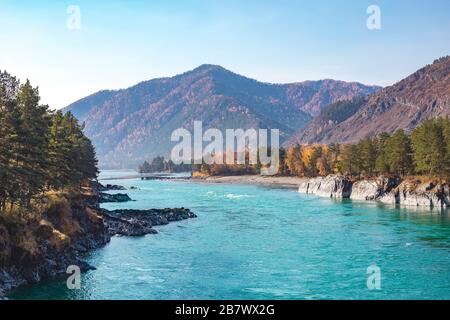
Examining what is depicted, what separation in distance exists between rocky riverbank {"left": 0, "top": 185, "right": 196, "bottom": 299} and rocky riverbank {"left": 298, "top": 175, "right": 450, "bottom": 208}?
7283cm

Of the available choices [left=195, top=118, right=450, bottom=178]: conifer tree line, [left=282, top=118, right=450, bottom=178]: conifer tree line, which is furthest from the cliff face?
[left=282, top=118, right=450, bottom=178]: conifer tree line

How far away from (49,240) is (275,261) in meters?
26.0

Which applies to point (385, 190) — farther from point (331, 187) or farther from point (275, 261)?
point (275, 261)

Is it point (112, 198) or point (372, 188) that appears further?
point (112, 198)

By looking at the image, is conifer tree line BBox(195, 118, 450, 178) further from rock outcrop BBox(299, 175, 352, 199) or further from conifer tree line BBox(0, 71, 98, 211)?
conifer tree line BBox(0, 71, 98, 211)

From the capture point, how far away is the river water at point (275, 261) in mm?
45250

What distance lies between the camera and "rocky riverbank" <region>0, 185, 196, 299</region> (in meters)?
47.1

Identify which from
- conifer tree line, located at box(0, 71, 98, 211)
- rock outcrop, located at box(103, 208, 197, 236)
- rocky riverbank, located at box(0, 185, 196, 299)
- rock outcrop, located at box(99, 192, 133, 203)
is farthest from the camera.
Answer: rock outcrop, located at box(99, 192, 133, 203)

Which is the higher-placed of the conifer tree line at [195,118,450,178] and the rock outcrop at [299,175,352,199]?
the conifer tree line at [195,118,450,178]

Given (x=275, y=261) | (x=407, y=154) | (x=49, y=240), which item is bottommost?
(x=275, y=261)

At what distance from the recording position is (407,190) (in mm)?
124312

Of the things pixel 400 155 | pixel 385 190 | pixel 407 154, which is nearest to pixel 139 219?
pixel 385 190

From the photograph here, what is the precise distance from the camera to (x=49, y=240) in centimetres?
5425
